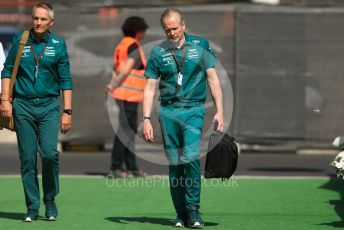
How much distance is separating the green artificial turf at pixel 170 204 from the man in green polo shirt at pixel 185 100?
485 millimetres

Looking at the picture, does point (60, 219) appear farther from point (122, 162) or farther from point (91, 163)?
point (91, 163)

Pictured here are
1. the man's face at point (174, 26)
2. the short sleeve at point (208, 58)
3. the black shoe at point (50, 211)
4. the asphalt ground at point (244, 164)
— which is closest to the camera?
the man's face at point (174, 26)

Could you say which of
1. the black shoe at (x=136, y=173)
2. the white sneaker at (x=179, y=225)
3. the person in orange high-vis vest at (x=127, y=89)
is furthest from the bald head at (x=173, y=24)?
the black shoe at (x=136, y=173)

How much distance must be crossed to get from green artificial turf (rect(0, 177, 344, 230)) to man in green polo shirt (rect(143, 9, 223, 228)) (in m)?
0.48

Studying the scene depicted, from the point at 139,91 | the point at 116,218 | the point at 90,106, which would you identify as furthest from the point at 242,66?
the point at 116,218

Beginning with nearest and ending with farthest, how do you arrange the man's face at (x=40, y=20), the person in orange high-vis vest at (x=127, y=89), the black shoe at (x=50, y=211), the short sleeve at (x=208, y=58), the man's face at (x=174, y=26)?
the man's face at (x=174, y=26)
the short sleeve at (x=208, y=58)
the man's face at (x=40, y=20)
the black shoe at (x=50, y=211)
the person in orange high-vis vest at (x=127, y=89)

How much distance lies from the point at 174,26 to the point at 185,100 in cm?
70

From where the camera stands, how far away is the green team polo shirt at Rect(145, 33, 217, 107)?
10.3 metres

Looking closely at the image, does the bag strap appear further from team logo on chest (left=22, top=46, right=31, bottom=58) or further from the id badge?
the id badge

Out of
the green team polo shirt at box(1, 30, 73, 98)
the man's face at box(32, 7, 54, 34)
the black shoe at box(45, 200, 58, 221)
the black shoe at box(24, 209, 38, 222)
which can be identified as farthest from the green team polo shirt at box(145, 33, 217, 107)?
the black shoe at box(24, 209, 38, 222)

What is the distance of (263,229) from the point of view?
10.3 metres

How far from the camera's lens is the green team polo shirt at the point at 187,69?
1027 cm

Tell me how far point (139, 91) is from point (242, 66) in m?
4.29

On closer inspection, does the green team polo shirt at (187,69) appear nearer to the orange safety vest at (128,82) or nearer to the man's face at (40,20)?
the man's face at (40,20)
